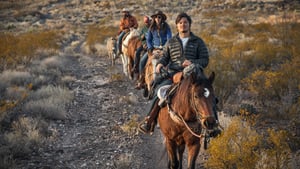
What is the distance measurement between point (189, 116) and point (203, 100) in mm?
532

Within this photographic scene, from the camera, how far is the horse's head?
134 inches

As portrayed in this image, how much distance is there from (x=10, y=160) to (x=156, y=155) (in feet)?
9.81

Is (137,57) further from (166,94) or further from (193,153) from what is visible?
(193,153)

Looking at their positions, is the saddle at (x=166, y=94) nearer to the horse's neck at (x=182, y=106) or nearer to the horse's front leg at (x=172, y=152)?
the horse's neck at (x=182, y=106)

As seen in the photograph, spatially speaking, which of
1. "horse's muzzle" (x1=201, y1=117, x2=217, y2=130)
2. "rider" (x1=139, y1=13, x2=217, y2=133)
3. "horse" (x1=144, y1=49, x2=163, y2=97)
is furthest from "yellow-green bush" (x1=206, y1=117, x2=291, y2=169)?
"horse" (x1=144, y1=49, x2=163, y2=97)

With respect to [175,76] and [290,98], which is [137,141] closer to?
[175,76]

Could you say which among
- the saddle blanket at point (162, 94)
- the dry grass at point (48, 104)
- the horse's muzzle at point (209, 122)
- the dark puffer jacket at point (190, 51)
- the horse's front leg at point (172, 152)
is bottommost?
the dry grass at point (48, 104)

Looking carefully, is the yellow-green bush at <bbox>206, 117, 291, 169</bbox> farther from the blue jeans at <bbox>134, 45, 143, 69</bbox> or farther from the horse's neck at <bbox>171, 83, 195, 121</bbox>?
the blue jeans at <bbox>134, 45, 143, 69</bbox>

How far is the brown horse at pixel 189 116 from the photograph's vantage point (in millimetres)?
3492

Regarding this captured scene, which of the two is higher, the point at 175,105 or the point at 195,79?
the point at 195,79

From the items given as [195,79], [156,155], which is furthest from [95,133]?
[195,79]

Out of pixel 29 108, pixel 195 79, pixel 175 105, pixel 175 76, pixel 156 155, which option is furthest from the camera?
pixel 29 108

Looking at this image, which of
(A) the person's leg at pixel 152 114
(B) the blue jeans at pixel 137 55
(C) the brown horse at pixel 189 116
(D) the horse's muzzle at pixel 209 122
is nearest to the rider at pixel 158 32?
(B) the blue jeans at pixel 137 55

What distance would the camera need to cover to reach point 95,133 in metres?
7.60
